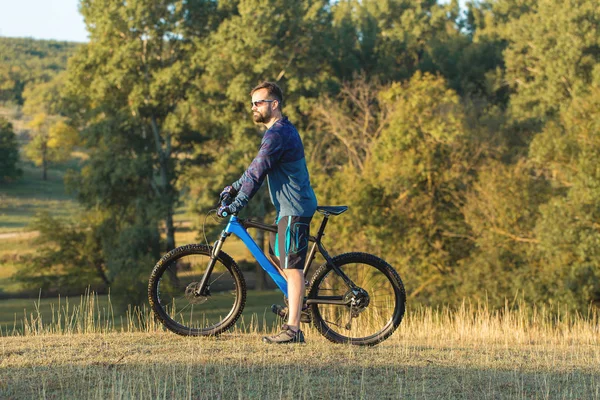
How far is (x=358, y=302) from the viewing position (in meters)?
7.62

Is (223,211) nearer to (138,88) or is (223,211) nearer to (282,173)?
(282,173)

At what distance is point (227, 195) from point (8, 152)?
66.2 meters

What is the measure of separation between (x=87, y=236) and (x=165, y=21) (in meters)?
11.3

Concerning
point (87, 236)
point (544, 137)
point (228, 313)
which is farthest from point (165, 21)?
Answer: point (228, 313)

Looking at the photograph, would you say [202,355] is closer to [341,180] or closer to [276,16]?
[341,180]

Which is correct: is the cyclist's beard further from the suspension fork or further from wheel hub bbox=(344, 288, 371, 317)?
wheel hub bbox=(344, 288, 371, 317)

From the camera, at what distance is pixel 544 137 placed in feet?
91.7

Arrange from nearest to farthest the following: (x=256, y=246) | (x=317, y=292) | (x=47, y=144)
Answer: (x=256, y=246)
(x=317, y=292)
(x=47, y=144)

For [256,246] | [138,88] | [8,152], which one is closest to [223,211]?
[256,246]

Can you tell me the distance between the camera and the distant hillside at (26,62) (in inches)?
4500

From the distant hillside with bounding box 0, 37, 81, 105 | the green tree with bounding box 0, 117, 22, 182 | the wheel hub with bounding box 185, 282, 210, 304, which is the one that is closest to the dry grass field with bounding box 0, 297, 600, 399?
the wheel hub with bounding box 185, 282, 210, 304

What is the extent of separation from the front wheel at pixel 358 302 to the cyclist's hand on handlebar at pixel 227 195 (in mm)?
1015

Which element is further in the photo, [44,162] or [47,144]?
[44,162]

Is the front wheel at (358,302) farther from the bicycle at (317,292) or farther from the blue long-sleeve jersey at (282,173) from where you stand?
the blue long-sleeve jersey at (282,173)
